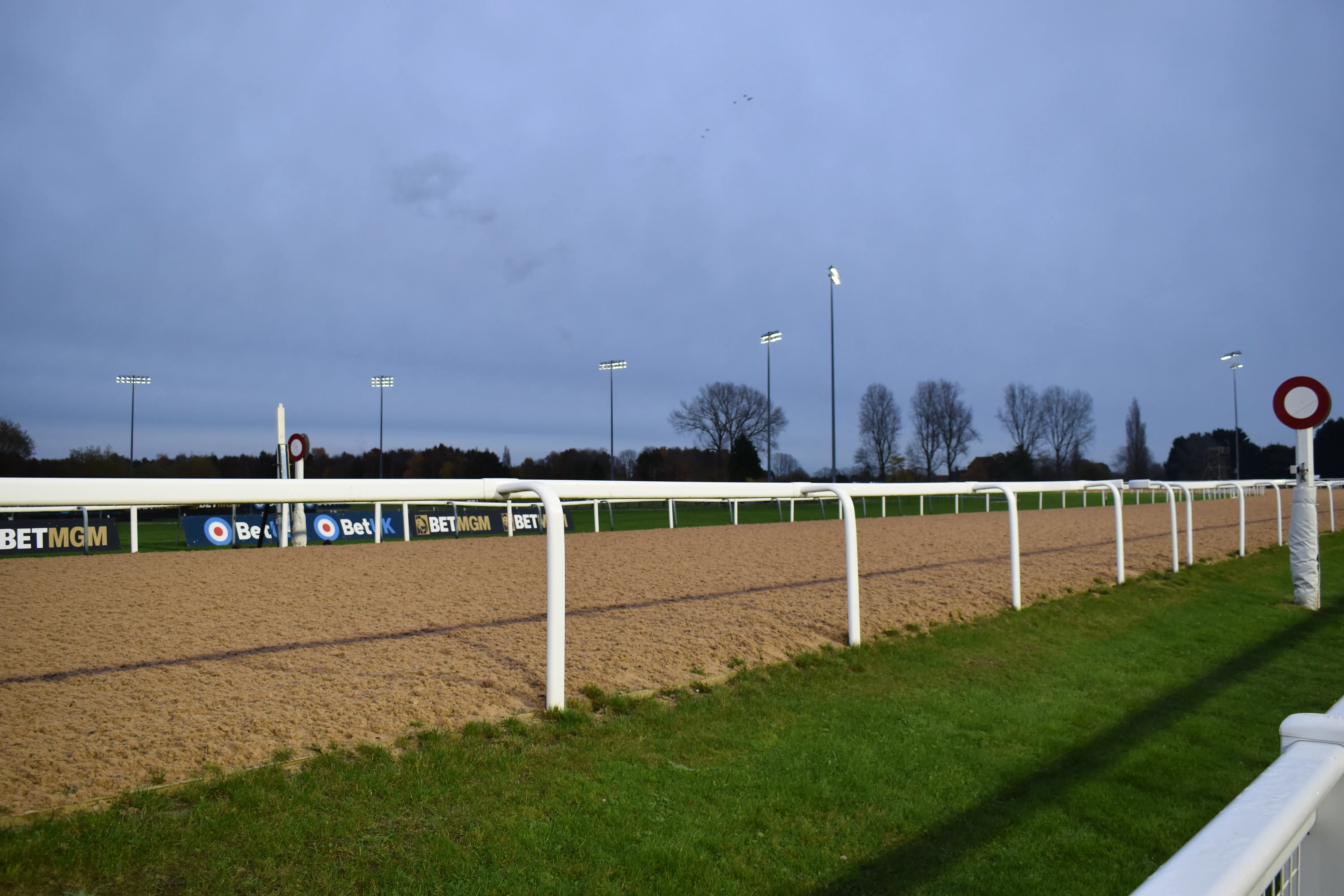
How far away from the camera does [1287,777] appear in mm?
1106

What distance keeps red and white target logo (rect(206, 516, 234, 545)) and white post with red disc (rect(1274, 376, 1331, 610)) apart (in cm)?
1529

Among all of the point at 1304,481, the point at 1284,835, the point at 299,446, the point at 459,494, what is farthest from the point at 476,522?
the point at 1284,835

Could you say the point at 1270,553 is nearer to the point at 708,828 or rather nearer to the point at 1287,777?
the point at 708,828

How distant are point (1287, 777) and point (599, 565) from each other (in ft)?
25.5

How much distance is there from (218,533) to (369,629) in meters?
11.6

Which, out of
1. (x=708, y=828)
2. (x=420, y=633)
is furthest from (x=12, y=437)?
(x=708, y=828)

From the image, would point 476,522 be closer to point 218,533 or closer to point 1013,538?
point 218,533

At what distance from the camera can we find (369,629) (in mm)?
5012

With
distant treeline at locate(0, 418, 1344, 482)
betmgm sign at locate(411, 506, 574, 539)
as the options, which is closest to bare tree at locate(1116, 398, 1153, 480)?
distant treeline at locate(0, 418, 1344, 482)

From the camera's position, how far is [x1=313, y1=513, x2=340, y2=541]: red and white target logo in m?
15.8

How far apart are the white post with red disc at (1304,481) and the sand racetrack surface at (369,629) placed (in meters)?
1.61

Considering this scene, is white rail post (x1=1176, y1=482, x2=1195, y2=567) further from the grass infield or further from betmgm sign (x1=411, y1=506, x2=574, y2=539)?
betmgm sign (x1=411, y1=506, x2=574, y2=539)

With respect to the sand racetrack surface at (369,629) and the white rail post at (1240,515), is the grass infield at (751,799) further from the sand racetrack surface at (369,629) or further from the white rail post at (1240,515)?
the white rail post at (1240,515)

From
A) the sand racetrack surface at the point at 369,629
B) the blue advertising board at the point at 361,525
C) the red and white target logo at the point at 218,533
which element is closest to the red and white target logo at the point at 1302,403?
the sand racetrack surface at the point at 369,629
